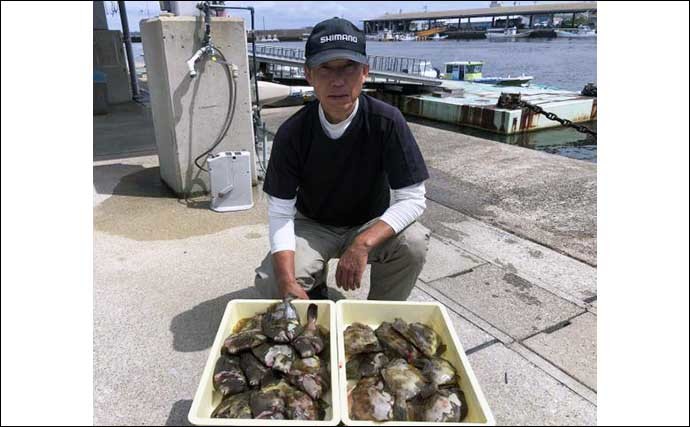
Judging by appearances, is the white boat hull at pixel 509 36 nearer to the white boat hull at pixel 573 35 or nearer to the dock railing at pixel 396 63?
the white boat hull at pixel 573 35

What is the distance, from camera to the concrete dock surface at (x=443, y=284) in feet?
6.52

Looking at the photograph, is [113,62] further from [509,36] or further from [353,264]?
[509,36]

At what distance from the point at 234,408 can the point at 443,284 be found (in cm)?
180

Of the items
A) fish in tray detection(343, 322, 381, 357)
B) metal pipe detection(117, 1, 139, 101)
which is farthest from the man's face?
metal pipe detection(117, 1, 139, 101)

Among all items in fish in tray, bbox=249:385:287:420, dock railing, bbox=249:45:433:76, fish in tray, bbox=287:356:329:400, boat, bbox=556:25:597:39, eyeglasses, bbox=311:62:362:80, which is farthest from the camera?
boat, bbox=556:25:597:39

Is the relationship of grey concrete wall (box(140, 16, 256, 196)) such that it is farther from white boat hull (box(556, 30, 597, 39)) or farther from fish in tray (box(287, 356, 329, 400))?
white boat hull (box(556, 30, 597, 39))

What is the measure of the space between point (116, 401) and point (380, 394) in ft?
3.95

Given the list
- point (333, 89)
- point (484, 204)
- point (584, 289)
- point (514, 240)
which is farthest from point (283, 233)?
point (484, 204)

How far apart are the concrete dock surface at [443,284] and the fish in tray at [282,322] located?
54 cm

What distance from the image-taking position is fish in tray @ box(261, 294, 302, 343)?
1743mm

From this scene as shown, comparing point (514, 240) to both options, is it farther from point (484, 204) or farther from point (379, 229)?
point (379, 229)

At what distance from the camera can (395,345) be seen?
5.85 feet

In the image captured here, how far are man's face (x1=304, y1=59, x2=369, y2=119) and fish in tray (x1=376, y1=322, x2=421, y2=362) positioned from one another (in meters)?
1.05

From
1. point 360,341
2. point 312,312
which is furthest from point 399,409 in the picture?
point 312,312
